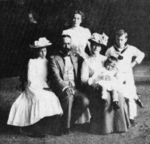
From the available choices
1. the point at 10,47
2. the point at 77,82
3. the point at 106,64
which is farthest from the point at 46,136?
the point at 10,47

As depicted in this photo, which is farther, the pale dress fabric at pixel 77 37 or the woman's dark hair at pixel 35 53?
the pale dress fabric at pixel 77 37

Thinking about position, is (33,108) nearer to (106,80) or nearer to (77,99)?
(77,99)

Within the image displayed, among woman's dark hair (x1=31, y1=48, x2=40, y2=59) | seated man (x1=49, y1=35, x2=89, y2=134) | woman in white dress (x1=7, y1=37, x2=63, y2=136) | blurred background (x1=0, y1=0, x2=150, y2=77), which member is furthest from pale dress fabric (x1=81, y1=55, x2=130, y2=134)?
blurred background (x1=0, y1=0, x2=150, y2=77)

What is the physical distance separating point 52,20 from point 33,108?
278 centimetres

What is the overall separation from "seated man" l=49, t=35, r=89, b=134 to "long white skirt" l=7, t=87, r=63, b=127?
116 millimetres

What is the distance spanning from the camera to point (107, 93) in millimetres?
3961

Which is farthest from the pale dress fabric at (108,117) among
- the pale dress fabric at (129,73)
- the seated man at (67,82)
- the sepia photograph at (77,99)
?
the pale dress fabric at (129,73)

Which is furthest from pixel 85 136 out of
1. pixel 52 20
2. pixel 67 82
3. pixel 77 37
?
pixel 52 20

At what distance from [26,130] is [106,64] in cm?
143

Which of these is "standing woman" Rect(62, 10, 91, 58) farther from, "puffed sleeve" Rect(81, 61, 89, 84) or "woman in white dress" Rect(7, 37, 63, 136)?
"woman in white dress" Rect(7, 37, 63, 136)

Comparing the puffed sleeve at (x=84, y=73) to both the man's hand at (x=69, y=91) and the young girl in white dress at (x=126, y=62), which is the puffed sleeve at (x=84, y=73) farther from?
the young girl in white dress at (x=126, y=62)

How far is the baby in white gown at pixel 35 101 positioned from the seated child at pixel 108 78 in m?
0.62

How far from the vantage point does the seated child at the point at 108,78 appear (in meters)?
3.92

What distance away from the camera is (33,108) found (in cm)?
382
